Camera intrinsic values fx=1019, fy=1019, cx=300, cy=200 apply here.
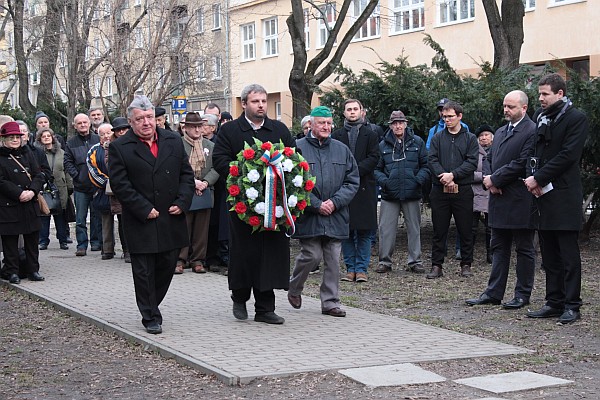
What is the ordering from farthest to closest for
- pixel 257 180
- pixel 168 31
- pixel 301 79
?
pixel 168 31 → pixel 301 79 → pixel 257 180

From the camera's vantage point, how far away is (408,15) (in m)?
38.0

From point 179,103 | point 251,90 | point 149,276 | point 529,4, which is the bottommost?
point 149,276

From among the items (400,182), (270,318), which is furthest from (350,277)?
(270,318)

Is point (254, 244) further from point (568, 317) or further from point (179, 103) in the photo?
point (179, 103)

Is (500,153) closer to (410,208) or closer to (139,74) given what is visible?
(410,208)

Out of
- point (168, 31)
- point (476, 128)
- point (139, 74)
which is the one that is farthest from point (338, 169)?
point (168, 31)

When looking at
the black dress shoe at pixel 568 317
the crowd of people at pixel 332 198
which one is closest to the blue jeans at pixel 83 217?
the crowd of people at pixel 332 198

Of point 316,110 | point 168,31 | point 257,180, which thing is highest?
point 168,31

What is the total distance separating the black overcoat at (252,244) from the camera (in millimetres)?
9477

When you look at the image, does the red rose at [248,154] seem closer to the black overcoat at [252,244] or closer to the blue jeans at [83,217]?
the black overcoat at [252,244]

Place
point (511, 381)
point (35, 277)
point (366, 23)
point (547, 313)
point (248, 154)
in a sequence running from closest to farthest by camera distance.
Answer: point (511, 381) < point (248, 154) < point (547, 313) < point (35, 277) < point (366, 23)

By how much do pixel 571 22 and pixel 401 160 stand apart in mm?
19161

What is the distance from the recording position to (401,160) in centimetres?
1355

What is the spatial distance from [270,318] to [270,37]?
38.2 meters
